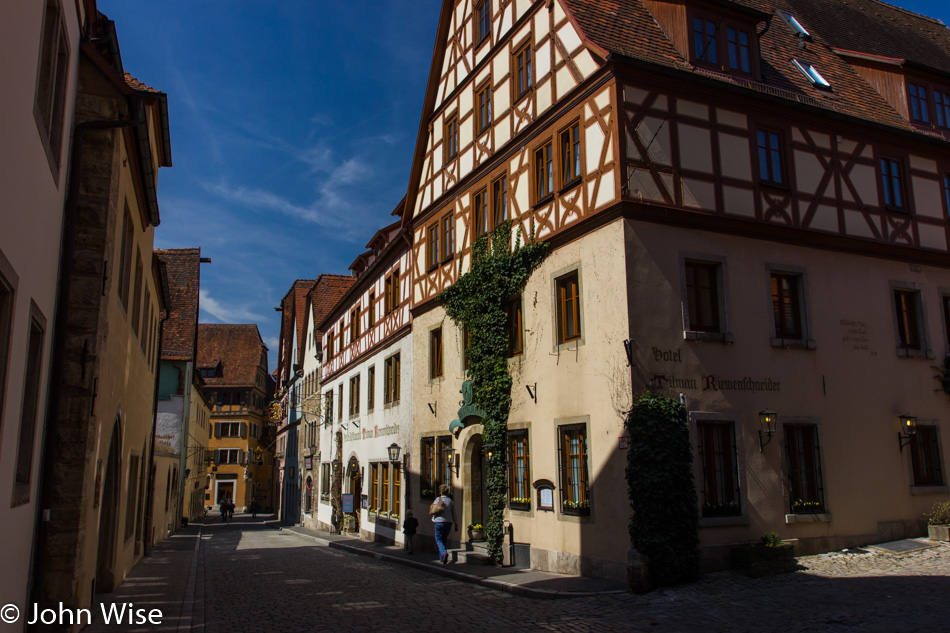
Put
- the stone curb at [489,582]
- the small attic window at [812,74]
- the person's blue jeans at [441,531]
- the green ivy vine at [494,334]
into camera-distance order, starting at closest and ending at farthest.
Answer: the stone curb at [489,582] < the green ivy vine at [494,334] < the small attic window at [812,74] < the person's blue jeans at [441,531]

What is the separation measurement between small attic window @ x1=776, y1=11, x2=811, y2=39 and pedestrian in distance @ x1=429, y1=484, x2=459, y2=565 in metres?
14.5

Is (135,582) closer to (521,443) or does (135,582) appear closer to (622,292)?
(521,443)

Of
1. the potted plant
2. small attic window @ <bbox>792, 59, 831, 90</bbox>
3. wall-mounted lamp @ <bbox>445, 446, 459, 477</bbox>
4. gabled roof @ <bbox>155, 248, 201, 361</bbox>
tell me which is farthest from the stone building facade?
gabled roof @ <bbox>155, 248, 201, 361</bbox>

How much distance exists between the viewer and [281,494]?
50.6 metres

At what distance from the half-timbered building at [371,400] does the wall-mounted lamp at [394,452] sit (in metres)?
0.11

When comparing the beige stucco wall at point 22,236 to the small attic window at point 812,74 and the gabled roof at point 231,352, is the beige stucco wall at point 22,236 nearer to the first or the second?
the small attic window at point 812,74

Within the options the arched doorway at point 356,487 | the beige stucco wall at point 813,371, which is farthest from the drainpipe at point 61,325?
the arched doorway at point 356,487

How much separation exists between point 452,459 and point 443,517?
1995 mm

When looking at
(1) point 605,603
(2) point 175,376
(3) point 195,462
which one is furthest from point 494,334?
(3) point 195,462

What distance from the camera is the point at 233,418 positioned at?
66.6m

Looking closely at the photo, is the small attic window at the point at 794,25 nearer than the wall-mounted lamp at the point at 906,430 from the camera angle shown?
No

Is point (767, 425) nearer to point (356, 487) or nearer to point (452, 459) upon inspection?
point (452, 459)

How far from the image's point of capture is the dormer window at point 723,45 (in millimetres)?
15033

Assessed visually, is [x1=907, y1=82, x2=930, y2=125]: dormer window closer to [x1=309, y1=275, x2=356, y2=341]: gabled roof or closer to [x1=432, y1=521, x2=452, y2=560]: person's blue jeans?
[x1=432, y1=521, x2=452, y2=560]: person's blue jeans
